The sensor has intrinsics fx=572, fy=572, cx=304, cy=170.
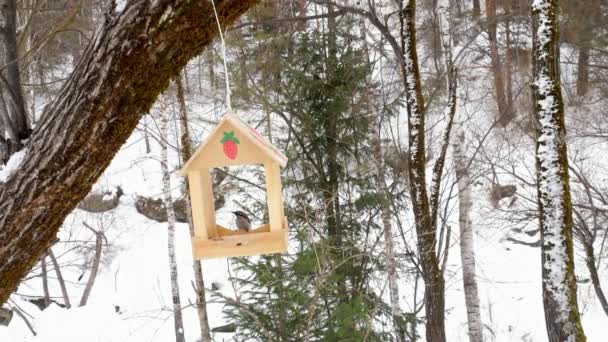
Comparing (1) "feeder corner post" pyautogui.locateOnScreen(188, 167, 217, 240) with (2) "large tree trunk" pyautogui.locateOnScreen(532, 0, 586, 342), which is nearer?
(1) "feeder corner post" pyautogui.locateOnScreen(188, 167, 217, 240)

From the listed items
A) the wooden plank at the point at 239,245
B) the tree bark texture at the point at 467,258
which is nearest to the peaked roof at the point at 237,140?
the wooden plank at the point at 239,245

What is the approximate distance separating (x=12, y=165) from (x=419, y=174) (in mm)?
4295

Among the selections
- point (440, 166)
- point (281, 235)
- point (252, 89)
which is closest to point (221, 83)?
point (252, 89)

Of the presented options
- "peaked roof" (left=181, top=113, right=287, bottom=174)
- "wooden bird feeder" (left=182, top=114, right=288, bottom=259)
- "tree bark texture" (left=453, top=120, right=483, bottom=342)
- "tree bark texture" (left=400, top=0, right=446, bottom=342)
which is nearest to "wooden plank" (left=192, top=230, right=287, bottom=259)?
"wooden bird feeder" (left=182, top=114, right=288, bottom=259)

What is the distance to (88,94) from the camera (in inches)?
67.3

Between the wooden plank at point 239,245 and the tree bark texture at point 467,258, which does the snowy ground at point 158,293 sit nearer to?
the tree bark texture at point 467,258

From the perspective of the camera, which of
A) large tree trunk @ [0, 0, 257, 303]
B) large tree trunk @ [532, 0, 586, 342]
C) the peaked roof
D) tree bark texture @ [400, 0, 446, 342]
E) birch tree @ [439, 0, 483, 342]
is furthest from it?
birch tree @ [439, 0, 483, 342]

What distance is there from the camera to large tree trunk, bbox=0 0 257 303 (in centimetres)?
168

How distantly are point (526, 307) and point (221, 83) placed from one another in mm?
6847

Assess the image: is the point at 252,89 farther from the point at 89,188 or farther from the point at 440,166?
the point at 89,188

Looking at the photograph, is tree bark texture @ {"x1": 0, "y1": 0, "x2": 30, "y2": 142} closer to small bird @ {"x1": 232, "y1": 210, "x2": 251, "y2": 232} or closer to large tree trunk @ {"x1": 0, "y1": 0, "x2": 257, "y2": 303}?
large tree trunk @ {"x1": 0, "y1": 0, "x2": 257, "y2": 303}

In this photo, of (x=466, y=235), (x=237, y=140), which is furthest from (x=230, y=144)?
(x=466, y=235)

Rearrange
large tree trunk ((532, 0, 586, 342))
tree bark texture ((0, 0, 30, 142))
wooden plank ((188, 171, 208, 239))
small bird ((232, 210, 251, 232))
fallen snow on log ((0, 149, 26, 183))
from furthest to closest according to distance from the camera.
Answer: large tree trunk ((532, 0, 586, 342))
small bird ((232, 210, 251, 232))
wooden plank ((188, 171, 208, 239))
tree bark texture ((0, 0, 30, 142))
fallen snow on log ((0, 149, 26, 183))

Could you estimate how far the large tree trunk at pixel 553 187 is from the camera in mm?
4621
